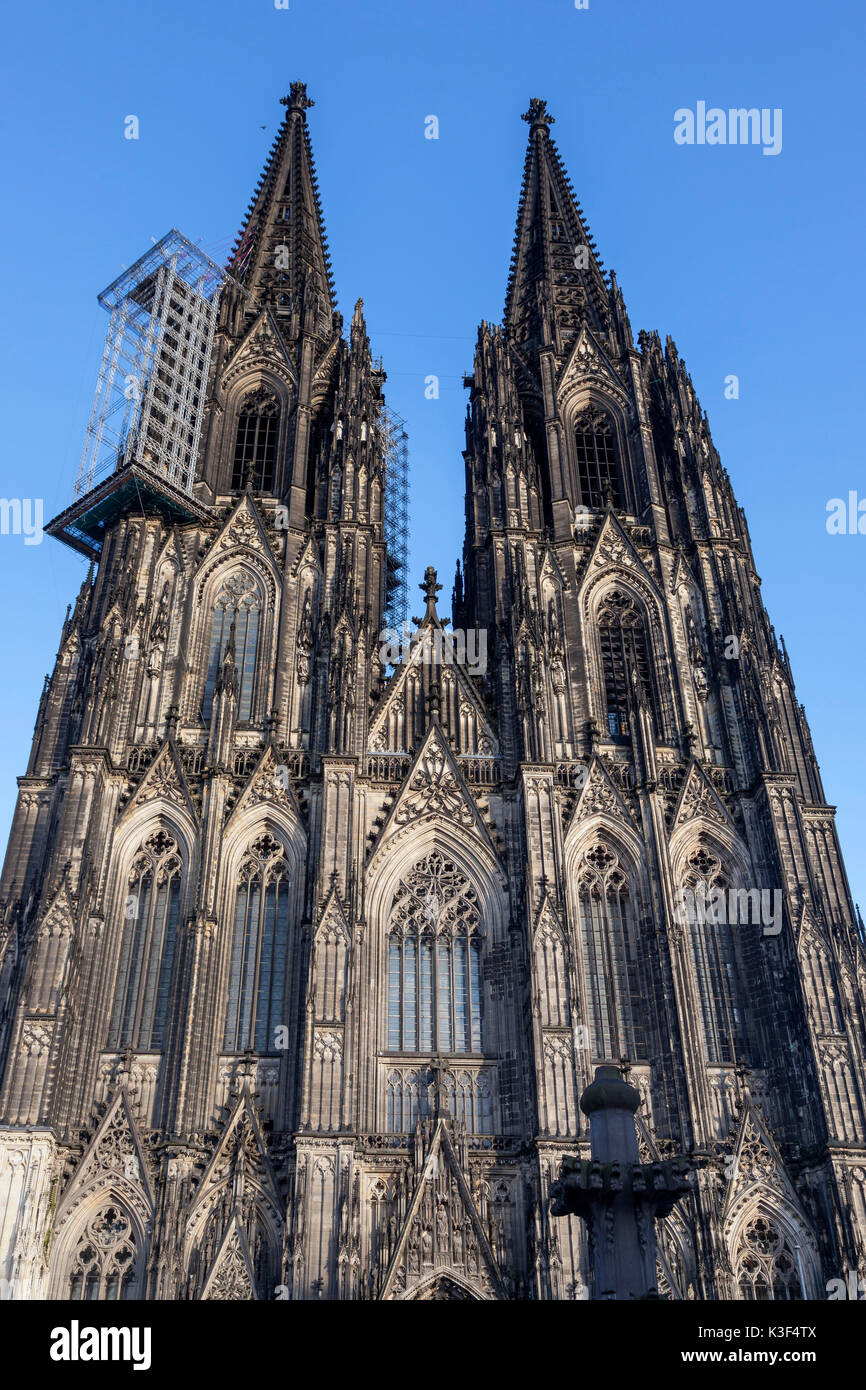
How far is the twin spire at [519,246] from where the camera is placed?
157ft

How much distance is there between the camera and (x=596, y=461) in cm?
4316

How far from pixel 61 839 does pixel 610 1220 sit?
1824 centimetres

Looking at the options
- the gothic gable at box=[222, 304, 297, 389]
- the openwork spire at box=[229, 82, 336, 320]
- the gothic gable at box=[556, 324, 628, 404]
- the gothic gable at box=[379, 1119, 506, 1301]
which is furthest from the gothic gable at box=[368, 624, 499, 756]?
the openwork spire at box=[229, 82, 336, 320]

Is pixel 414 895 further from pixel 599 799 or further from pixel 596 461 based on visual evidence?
pixel 596 461

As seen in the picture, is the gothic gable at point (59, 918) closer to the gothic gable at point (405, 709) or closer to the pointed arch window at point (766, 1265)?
the gothic gable at point (405, 709)

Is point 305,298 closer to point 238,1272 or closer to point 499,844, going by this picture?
point 499,844

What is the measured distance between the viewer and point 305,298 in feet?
155

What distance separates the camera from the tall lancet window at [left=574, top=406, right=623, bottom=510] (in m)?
42.0

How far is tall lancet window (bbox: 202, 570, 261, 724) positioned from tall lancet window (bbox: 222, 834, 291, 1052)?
15.2 ft

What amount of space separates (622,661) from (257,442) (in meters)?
14.7

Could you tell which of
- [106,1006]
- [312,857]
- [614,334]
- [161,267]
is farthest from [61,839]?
[614,334]

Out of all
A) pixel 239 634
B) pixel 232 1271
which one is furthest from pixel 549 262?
pixel 232 1271
